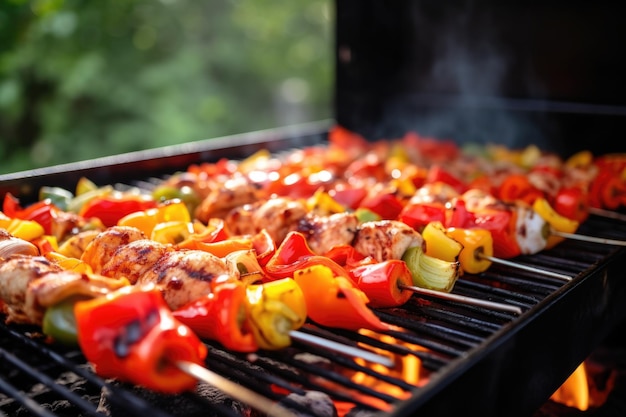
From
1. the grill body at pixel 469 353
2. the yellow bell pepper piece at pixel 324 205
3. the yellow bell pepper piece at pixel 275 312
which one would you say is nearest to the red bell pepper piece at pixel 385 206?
the yellow bell pepper piece at pixel 324 205

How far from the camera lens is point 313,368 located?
2.49m

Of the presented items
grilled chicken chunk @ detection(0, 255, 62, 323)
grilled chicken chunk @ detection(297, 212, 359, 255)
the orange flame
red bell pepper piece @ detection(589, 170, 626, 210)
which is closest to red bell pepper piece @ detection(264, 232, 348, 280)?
grilled chicken chunk @ detection(297, 212, 359, 255)

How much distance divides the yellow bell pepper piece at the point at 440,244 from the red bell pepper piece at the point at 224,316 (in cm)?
128

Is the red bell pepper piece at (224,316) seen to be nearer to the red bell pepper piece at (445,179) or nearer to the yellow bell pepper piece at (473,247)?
the yellow bell pepper piece at (473,247)

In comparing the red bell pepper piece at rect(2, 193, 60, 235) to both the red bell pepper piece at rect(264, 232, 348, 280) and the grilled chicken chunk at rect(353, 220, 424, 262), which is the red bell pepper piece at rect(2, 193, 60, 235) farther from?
the grilled chicken chunk at rect(353, 220, 424, 262)

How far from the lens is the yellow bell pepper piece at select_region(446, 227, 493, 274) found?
3516 millimetres

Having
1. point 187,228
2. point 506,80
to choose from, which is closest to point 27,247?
point 187,228

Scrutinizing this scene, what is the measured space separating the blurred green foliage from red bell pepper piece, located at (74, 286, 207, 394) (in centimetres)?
901

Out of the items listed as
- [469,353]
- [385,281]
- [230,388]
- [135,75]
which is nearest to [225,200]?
[385,281]

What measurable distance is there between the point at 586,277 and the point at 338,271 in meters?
1.20

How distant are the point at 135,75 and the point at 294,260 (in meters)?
11.8

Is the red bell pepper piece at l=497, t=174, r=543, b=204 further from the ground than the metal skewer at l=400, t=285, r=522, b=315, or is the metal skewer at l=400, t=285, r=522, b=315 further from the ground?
the red bell pepper piece at l=497, t=174, r=543, b=204

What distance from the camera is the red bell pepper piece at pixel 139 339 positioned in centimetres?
212

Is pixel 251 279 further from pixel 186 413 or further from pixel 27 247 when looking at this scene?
pixel 27 247
